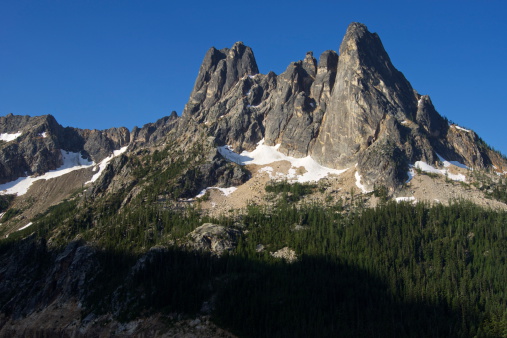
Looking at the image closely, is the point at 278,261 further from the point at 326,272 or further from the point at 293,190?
the point at 293,190

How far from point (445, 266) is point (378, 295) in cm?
2547

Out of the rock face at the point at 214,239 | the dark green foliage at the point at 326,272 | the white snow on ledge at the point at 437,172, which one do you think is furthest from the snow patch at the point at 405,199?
the rock face at the point at 214,239

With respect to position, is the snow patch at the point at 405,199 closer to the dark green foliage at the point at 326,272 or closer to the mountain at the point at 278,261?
the mountain at the point at 278,261

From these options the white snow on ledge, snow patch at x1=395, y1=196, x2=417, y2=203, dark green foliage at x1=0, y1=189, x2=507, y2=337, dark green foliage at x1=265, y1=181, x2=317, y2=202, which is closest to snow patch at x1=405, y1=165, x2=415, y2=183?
the white snow on ledge

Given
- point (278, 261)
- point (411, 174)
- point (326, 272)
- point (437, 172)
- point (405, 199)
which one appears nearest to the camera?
point (326, 272)

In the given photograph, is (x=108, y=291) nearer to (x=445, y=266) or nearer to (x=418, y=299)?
(x=418, y=299)

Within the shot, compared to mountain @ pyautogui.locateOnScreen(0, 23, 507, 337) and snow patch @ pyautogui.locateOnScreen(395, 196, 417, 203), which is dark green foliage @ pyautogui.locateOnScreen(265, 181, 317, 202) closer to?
mountain @ pyautogui.locateOnScreen(0, 23, 507, 337)

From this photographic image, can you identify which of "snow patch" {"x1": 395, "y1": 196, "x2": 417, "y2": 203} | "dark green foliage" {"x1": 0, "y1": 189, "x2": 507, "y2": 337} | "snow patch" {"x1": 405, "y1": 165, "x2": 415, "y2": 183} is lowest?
"dark green foliage" {"x1": 0, "y1": 189, "x2": 507, "y2": 337}

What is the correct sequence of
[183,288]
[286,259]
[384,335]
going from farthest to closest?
[286,259] < [183,288] < [384,335]

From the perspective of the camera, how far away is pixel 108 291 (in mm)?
139250

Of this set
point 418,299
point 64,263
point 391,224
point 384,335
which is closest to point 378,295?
point 418,299

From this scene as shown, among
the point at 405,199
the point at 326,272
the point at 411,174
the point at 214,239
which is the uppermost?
the point at 411,174

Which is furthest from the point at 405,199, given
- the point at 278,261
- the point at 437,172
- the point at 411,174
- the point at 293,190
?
the point at 278,261

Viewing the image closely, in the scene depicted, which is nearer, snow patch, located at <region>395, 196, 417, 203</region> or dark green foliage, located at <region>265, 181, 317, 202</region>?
snow patch, located at <region>395, 196, 417, 203</region>
